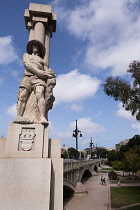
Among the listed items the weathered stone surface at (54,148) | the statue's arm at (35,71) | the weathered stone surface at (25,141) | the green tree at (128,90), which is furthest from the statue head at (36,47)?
the green tree at (128,90)

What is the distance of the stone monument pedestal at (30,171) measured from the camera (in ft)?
11.8

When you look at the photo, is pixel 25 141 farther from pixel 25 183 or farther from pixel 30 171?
pixel 25 183

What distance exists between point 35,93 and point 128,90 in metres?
11.5

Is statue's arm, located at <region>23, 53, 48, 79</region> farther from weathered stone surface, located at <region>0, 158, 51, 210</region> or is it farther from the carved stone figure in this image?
A: weathered stone surface, located at <region>0, 158, 51, 210</region>

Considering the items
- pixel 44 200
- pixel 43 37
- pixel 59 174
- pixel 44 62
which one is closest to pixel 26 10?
pixel 43 37

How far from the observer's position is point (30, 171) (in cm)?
379

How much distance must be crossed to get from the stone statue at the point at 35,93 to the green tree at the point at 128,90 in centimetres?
987

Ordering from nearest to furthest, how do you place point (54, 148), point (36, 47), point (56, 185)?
point (56, 185) → point (54, 148) → point (36, 47)

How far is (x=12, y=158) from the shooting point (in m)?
3.83

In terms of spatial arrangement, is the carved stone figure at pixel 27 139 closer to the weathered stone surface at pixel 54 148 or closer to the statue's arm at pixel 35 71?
the weathered stone surface at pixel 54 148

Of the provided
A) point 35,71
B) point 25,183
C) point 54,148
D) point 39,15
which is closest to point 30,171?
point 25,183

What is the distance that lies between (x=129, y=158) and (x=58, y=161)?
27818 millimetres

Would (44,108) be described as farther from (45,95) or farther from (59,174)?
(59,174)

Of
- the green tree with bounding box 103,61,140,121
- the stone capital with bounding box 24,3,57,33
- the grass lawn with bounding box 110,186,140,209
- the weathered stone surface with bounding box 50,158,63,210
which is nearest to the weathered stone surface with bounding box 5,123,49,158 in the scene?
the weathered stone surface with bounding box 50,158,63,210
